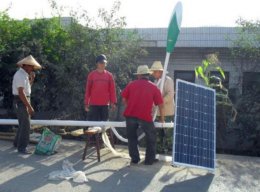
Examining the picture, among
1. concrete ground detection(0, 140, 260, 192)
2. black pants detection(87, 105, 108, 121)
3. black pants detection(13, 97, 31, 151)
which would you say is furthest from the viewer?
black pants detection(87, 105, 108, 121)

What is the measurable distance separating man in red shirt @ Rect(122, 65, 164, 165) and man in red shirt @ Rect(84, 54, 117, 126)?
39.0 inches

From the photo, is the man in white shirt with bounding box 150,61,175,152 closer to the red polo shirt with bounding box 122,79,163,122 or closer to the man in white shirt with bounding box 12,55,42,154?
the red polo shirt with bounding box 122,79,163,122

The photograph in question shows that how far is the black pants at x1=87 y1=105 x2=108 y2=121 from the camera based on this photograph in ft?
26.9

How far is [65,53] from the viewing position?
10.9m

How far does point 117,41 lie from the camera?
1086 cm

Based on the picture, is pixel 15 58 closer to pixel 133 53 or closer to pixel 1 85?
pixel 1 85

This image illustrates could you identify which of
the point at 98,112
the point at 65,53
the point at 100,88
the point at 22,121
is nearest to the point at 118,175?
the point at 98,112

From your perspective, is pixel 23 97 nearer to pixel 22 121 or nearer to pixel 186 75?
pixel 22 121

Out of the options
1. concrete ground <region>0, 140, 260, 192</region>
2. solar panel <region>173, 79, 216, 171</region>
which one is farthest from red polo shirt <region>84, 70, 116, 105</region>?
solar panel <region>173, 79, 216, 171</region>

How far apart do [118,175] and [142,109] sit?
1.26m

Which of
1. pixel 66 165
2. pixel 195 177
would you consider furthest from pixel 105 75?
pixel 195 177

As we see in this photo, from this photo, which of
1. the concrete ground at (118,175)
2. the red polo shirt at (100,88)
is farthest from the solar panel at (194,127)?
the red polo shirt at (100,88)

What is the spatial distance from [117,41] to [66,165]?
194 inches

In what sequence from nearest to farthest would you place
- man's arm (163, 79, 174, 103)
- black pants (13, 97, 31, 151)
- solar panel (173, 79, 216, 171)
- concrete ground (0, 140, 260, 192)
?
concrete ground (0, 140, 260, 192) → solar panel (173, 79, 216, 171) → black pants (13, 97, 31, 151) → man's arm (163, 79, 174, 103)
